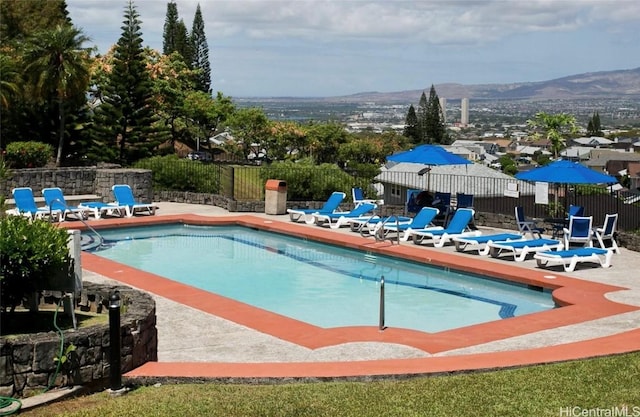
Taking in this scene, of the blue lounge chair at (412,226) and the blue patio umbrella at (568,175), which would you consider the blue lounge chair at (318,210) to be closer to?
the blue lounge chair at (412,226)

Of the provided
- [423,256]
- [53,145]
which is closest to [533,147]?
[53,145]

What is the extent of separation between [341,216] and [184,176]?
6819mm

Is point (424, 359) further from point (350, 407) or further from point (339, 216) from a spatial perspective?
point (339, 216)

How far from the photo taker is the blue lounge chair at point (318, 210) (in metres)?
19.6

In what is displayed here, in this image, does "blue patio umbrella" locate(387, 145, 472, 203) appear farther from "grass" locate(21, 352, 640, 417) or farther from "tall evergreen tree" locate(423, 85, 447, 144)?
"tall evergreen tree" locate(423, 85, 447, 144)

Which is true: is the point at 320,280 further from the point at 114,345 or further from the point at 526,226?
the point at 114,345

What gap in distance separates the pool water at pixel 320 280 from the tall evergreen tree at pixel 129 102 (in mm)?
13630

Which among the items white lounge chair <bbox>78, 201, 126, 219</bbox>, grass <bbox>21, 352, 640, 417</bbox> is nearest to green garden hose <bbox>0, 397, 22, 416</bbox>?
grass <bbox>21, 352, 640, 417</bbox>

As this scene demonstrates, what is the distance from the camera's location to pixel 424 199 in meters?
18.9

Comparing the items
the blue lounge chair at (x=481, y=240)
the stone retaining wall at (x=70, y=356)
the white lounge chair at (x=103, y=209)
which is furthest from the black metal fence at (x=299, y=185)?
the stone retaining wall at (x=70, y=356)

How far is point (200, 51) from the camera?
241 feet

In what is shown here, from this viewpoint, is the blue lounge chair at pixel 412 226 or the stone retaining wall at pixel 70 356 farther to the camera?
the blue lounge chair at pixel 412 226

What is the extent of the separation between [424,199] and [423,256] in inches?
161

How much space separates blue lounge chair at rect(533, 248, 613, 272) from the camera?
1358 centimetres
